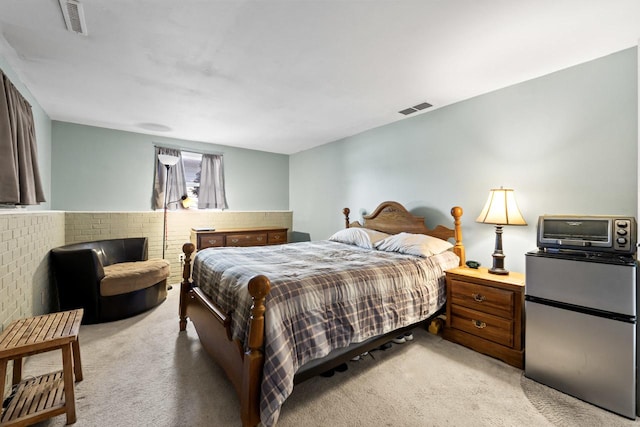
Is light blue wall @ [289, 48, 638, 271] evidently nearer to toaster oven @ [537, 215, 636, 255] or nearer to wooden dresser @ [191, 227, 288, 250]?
toaster oven @ [537, 215, 636, 255]

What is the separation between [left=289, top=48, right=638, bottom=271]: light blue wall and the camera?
2.13 m

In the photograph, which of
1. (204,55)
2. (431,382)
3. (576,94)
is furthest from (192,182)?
(576,94)

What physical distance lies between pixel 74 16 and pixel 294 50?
1.41 meters

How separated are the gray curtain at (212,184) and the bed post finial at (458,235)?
394 cm

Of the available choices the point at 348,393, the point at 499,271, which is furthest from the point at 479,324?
the point at 348,393

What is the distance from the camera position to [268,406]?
4.83 feet

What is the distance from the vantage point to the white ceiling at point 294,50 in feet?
5.47

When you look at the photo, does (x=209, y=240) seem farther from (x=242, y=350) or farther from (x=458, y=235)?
(x=458, y=235)

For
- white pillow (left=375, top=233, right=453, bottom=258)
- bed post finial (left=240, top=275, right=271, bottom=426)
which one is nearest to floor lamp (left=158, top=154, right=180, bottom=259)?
white pillow (left=375, top=233, right=453, bottom=258)

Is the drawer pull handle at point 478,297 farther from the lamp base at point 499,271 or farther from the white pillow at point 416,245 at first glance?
the white pillow at point 416,245

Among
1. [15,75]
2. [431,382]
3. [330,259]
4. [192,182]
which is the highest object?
[15,75]

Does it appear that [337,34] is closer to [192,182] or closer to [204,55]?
[204,55]

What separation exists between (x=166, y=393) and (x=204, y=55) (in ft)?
8.31

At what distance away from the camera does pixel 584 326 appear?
71.4 inches
